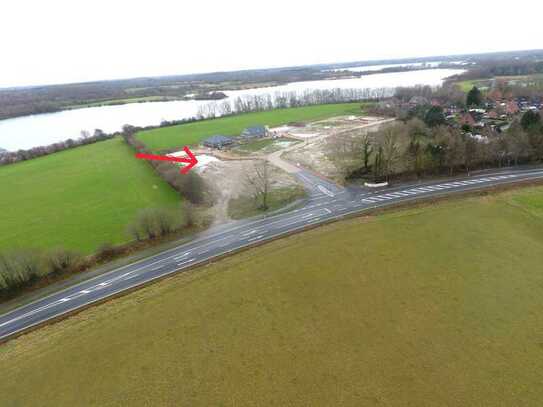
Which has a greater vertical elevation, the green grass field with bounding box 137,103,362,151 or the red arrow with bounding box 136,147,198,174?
the green grass field with bounding box 137,103,362,151

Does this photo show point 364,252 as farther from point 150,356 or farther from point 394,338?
point 150,356

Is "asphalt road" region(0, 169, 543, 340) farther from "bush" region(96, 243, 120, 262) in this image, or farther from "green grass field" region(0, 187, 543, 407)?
"bush" region(96, 243, 120, 262)

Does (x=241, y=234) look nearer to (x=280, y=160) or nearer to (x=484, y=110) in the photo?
(x=280, y=160)

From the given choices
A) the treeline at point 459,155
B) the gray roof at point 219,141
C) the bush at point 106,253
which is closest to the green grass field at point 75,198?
the bush at point 106,253

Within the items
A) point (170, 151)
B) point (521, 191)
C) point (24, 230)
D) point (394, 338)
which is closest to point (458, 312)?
point (394, 338)

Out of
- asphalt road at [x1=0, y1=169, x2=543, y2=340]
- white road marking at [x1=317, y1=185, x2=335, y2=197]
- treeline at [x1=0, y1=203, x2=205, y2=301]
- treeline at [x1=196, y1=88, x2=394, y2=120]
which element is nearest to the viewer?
asphalt road at [x1=0, y1=169, x2=543, y2=340]

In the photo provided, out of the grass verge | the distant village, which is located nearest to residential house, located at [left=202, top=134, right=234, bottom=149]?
the grass verge

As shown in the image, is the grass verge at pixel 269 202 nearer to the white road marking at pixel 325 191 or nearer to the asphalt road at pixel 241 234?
the asphalt road at pixel 241 234
